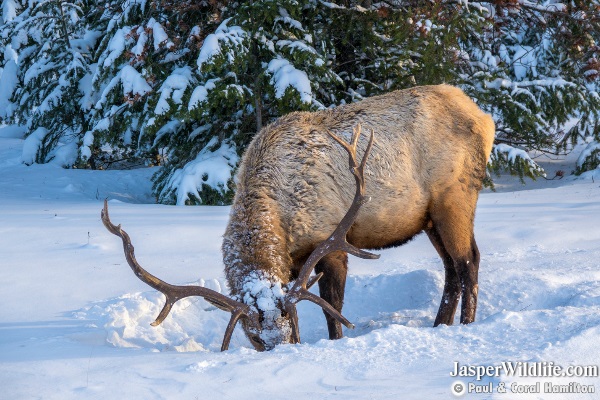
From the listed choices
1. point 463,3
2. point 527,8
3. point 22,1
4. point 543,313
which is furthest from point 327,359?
point 22,1

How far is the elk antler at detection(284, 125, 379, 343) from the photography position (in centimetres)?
442

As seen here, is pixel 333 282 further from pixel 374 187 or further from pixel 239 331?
pixel 239 331

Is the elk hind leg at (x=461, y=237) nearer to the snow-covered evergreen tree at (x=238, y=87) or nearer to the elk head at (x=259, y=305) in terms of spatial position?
the elk head at (x=259, y=305)

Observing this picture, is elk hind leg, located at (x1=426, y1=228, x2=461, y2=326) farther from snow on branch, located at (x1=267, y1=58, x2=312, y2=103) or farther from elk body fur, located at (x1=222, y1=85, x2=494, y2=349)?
snow on branch, located at (x1=267, y1=58, x2=312, y2=103)

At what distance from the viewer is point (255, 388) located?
130 inches

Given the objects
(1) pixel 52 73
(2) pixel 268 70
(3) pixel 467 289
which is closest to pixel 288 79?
(2) pixel 268 70

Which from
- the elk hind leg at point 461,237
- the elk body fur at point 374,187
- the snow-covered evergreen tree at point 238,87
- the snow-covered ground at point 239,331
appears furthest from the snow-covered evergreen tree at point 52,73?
the elk hind leg at point 461,237

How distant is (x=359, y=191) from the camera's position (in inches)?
183

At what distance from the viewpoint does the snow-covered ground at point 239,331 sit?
3402 millimetres

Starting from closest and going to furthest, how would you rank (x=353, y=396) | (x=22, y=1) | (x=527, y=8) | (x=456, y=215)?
(x=353, y=396) < (x=456, y=215) < (x=527, y=8) < (x=22, y=1)

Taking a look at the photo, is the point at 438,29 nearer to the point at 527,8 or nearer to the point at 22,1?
the point at 527,8

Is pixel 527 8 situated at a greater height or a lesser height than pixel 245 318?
greater

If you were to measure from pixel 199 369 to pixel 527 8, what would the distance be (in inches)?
372

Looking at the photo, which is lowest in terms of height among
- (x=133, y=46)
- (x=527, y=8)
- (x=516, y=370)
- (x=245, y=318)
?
(x=245, y=318)
